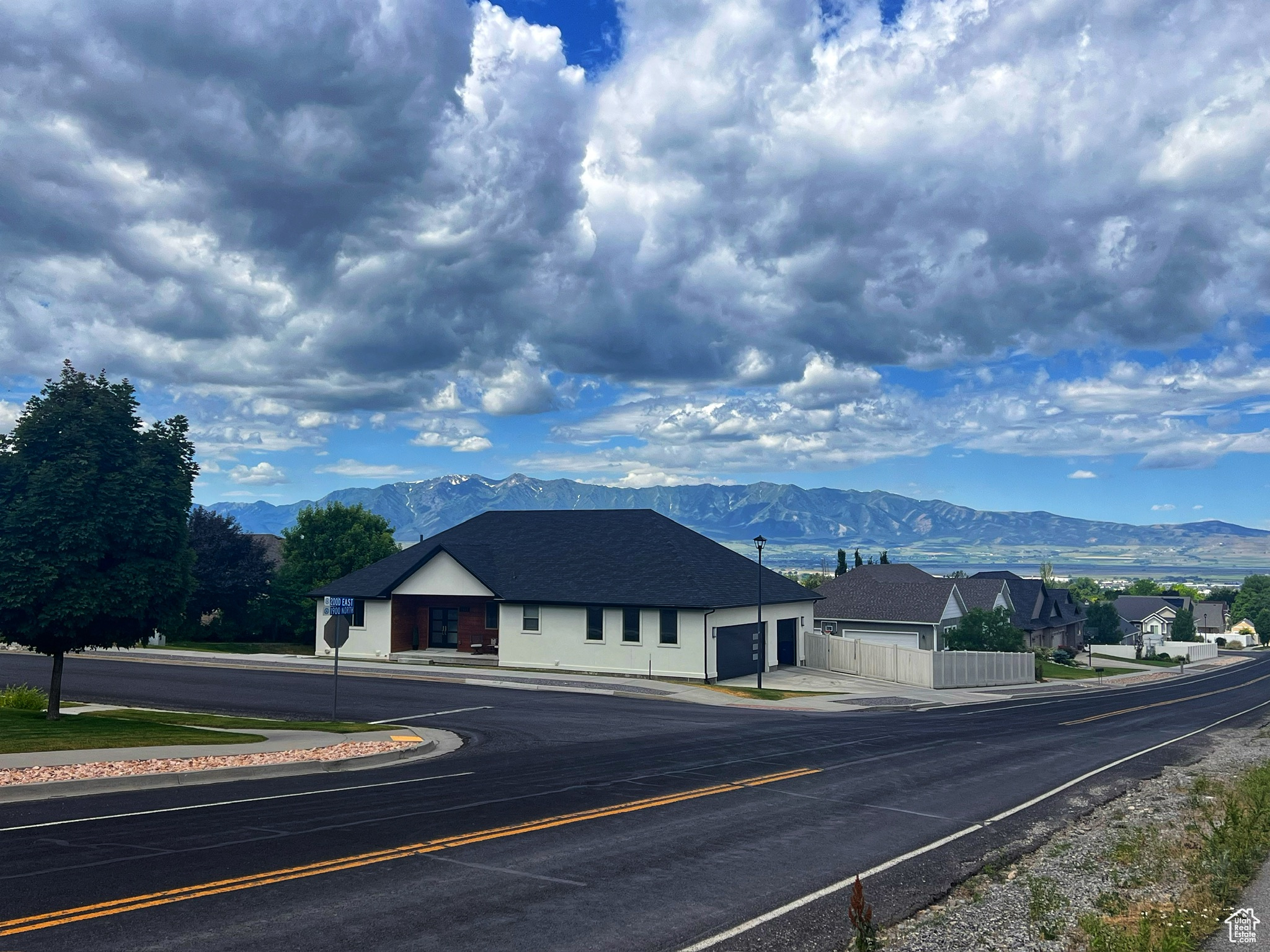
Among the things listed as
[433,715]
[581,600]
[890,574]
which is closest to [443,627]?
→ [581,600]

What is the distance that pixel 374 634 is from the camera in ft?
164

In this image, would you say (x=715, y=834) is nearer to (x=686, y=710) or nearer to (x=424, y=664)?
(x=686, y=710)

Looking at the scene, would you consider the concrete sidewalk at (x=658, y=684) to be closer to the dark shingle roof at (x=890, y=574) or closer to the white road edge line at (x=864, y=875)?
the white road edge line at (x=864, y=875)

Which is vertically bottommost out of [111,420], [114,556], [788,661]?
[788,661]

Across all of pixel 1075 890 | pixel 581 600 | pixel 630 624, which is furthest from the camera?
pixel 581 600

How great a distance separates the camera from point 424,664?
152 feet

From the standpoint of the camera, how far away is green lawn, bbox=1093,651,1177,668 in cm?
9407

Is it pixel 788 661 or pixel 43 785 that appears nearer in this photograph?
pixel 43 785

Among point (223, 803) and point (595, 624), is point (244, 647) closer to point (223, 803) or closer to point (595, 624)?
point (595, 624)

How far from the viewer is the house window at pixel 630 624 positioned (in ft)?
145

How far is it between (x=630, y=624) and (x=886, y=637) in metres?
27.7

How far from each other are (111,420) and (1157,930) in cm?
2339

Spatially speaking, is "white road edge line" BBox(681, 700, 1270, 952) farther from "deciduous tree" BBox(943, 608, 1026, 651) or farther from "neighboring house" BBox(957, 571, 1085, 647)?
"neighboring house" BBox(957, 571, 1085, 647)

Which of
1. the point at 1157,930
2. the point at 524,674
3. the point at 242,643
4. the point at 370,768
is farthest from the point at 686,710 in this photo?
the point at 242,643
